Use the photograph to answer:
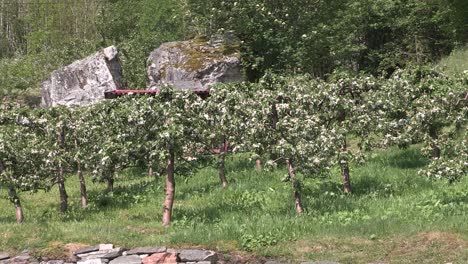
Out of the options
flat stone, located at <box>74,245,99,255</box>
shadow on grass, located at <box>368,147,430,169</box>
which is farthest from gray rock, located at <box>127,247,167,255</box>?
shadow on grass, located at <box>368,147,430,169</box>

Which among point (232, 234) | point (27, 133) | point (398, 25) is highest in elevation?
point (398, 25)

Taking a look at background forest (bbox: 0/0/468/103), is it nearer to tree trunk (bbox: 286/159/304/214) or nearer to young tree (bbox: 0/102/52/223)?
young tree (bbox: 0/102/52/223)

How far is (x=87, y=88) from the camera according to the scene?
23.9 metres

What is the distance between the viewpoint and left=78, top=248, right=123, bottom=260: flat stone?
9.51m

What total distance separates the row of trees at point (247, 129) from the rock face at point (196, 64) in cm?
863

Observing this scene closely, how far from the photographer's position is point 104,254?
376 inches

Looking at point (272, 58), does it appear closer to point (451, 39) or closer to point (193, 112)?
point (451, 39)

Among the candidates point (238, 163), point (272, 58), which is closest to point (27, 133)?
point (238, 163)

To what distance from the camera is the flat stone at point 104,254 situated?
374 inches

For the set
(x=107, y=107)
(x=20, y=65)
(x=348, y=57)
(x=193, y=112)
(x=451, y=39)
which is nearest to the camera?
(x=193, y=112)

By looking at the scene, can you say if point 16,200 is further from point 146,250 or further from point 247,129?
point 247,129

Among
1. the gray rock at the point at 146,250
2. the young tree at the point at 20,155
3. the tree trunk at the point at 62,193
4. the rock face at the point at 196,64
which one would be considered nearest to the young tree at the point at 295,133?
the gray rock at the point at 146,250

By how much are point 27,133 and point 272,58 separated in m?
14.8

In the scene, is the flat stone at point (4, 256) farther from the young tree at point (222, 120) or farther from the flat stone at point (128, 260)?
the young tree at point (222, 120)
